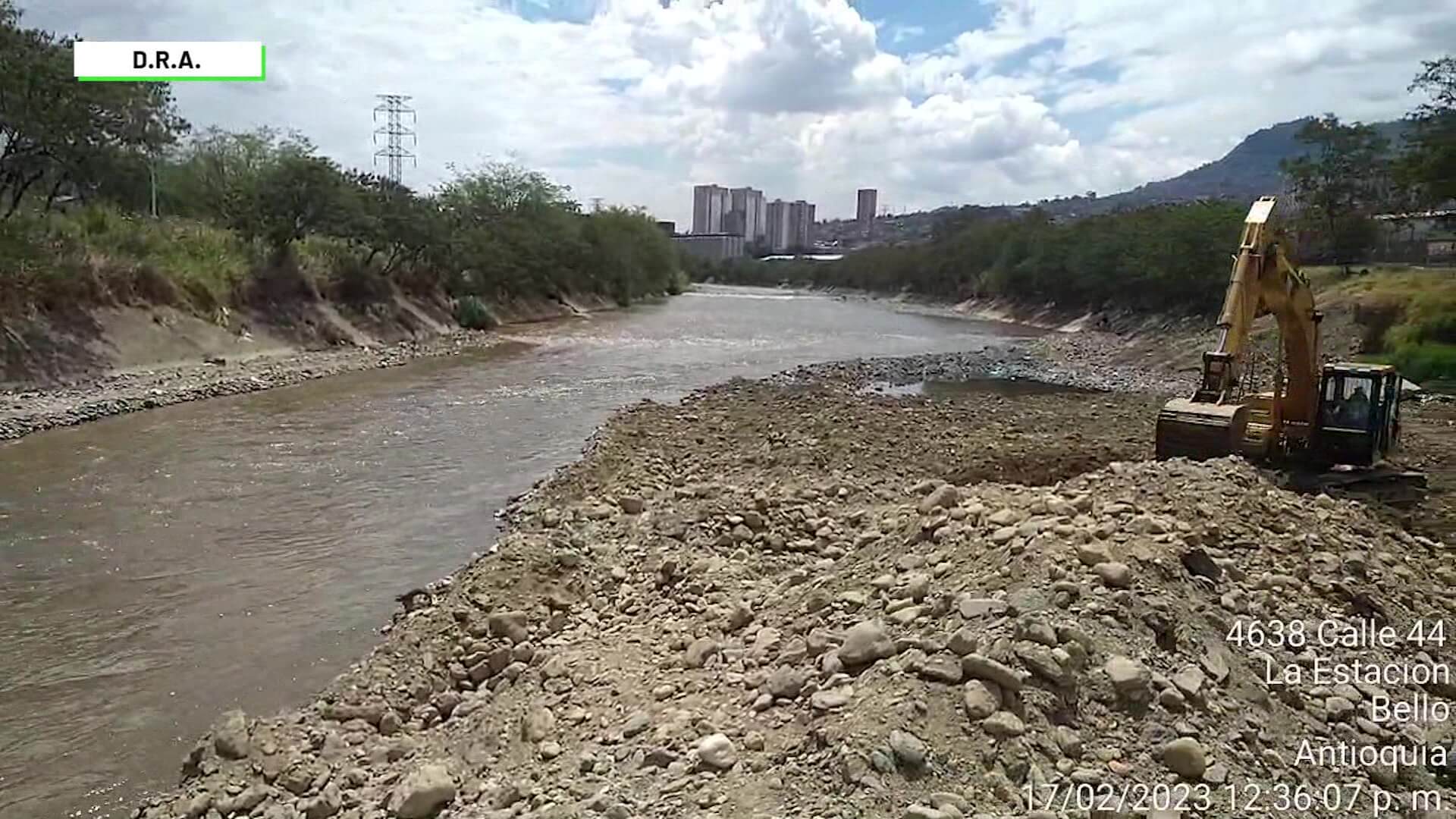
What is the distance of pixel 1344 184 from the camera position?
48.4m

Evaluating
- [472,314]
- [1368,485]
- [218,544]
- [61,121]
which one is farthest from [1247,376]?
[472,314]

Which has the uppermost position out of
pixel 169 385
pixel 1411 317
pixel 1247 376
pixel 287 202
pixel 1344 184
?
pixel 1344 184

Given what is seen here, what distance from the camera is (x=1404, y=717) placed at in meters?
5.84

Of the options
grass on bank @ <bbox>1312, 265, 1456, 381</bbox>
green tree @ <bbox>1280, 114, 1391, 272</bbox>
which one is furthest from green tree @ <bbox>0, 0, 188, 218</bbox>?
green tree @ <bbox>1280, 114, 1391, 272</bbox>

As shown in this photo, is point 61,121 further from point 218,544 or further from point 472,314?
point 472,314

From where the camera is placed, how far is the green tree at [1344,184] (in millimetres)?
46469

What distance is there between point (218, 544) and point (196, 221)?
33.3 meters

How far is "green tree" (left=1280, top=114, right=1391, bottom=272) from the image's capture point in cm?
4647

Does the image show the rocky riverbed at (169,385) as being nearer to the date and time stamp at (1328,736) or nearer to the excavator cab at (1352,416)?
the date and time stamp at (1328,736)

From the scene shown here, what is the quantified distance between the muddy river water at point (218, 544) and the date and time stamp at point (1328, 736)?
18.9ft

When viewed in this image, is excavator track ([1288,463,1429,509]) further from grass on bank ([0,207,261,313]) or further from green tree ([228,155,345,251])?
green tree ([228,155,345,251])

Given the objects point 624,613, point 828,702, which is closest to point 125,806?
point 624,613

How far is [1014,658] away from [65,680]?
23.6 ft

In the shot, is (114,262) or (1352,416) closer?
(1352,416)
